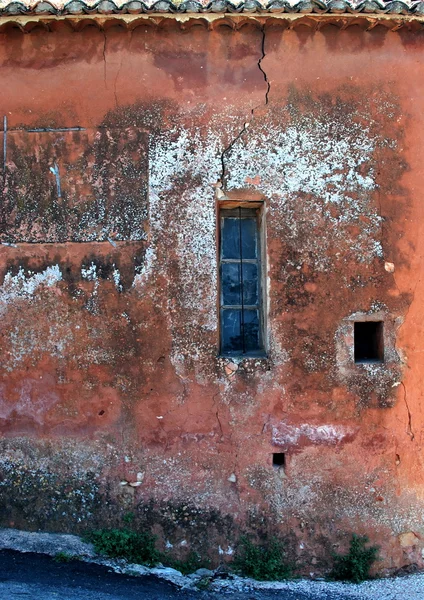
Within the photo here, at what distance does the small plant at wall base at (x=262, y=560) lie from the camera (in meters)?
4.48

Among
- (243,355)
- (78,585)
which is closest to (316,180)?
(243,355)

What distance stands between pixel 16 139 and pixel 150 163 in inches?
46.1

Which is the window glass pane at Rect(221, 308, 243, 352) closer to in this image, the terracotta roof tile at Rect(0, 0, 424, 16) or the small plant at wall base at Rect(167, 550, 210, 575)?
the small plant at wall base at Rect(167, 550, 210, 575)

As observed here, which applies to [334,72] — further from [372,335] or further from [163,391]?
[163,391]

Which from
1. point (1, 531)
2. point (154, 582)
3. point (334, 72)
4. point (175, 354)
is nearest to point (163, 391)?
point (175, 354)

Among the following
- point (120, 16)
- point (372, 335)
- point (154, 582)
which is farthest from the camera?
point (372, 335)

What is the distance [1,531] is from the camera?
4.60 meters

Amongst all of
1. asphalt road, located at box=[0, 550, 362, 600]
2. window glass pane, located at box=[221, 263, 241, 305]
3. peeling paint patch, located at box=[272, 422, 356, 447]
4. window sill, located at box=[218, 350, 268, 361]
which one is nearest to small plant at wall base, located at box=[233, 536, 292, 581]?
asphalt road, located at box=[0, 550, 362, 600]

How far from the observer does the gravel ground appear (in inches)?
165

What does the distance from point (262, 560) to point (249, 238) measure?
2660mm

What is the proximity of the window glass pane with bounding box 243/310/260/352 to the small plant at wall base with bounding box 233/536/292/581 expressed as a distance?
Result: 1567 mm

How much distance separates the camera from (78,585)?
4059mm

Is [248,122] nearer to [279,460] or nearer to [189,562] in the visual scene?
[279,460]

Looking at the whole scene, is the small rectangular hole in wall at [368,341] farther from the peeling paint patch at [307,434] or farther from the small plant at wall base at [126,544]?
the small plant at wall base at [126,544]
